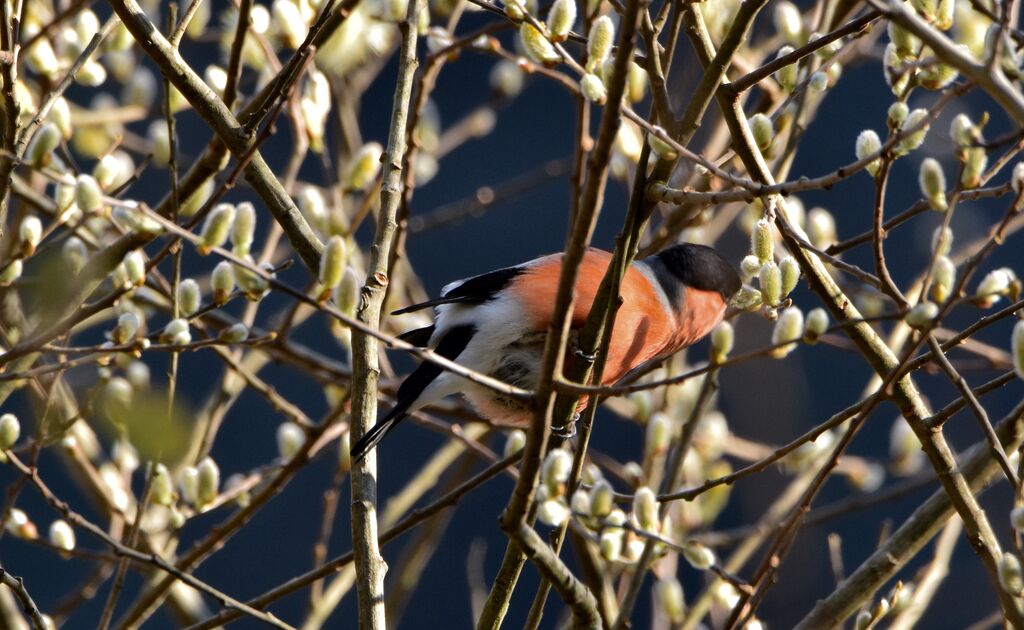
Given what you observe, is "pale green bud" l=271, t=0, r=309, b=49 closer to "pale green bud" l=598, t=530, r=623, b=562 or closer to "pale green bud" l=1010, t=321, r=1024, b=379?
"pale green bud" l=598, t=530, r=623, b=562

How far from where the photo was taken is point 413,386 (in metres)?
2.62

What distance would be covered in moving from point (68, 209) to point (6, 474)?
343cm

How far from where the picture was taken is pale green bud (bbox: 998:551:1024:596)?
5.03 ft

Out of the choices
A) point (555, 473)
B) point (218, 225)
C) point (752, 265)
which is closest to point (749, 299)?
point (752, 265)

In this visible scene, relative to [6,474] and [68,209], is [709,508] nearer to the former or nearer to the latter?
[68,209]

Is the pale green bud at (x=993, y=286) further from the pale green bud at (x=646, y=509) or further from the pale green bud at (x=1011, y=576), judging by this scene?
the pale green bud at (x=646, y=509)

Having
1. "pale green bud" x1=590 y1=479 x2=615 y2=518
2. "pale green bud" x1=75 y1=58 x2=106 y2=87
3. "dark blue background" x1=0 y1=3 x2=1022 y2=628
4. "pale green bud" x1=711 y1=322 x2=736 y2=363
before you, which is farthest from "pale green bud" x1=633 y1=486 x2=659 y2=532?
"dark blue background" x1=0 y1=3 x2=1022 y2=628

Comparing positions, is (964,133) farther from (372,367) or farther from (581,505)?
(372,367)

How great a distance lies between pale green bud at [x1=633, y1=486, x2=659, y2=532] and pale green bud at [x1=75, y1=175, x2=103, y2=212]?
878 mm

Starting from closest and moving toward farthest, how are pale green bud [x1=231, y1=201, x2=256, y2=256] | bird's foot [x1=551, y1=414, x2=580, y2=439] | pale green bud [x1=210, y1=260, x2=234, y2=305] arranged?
pale green bud [x1=231, y1=201, x2=256, y2=256] < pale green bud [x1=210, y1=260, x2=234, y2=305] < bird's foot [x1=551, y1=414, x2=580, y2=439]

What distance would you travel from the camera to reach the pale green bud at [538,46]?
1.95m

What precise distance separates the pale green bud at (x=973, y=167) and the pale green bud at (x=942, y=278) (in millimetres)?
126

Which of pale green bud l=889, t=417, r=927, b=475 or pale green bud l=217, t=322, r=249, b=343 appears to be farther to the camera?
pale green bud l=889, t=417, r=927, b=475

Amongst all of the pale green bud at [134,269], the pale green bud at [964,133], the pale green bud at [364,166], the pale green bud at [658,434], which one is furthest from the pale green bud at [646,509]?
the pale green bud at [364,166]
